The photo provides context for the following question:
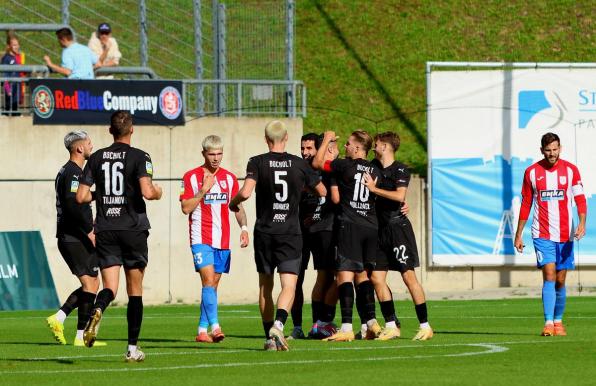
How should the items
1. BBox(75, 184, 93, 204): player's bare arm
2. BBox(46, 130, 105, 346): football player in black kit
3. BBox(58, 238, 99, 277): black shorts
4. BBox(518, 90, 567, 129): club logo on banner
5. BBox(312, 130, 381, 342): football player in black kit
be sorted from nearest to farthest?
1. BBox(75, 184, 93, 204): player's bare arm
2. BBox(312, 130, 381, 342): football player in black kit
3. BBox(46, 130, 105, 346): football player in black kit
4. BBox(58, 238, 99, 277): black shorts
5. BBox(518, 90, 567, 129): club logo on banner

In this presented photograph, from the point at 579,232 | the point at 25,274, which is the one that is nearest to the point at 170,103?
the point at 25,274

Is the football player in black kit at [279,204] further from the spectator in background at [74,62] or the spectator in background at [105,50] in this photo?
the spectator in background at [105,50]

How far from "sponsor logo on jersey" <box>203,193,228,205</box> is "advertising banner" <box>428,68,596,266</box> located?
10886 mm

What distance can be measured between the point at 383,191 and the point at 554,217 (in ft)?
6.50

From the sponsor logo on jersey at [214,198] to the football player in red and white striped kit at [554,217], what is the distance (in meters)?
3.10

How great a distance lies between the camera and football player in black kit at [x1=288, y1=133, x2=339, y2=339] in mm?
15117

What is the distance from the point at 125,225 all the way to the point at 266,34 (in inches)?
568

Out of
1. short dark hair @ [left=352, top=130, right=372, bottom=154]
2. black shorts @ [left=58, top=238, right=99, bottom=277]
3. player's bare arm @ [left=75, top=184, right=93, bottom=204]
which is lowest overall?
black shorts @ [left=58, top=238, right=99, bottom=277]

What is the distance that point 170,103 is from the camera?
24172 mm

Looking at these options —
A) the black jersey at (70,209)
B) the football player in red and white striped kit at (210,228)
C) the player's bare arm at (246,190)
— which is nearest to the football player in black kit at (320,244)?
the football player in red and white striped kit at (210,228)

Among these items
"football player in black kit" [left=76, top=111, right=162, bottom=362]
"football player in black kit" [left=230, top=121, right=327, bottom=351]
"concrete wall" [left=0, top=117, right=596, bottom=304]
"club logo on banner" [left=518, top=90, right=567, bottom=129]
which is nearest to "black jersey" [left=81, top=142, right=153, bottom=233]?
"football player in black kit" [left=76, top=111, right=162, bottom=362]

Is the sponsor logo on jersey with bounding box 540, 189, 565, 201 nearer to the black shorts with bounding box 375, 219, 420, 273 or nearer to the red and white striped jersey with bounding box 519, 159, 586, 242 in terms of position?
the red and white striped jersey with bounding box 519, 159, 586, 242

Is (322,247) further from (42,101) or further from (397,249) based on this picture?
(42,101)

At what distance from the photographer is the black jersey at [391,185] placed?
14523 millimetres
